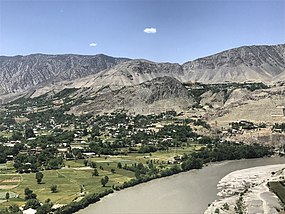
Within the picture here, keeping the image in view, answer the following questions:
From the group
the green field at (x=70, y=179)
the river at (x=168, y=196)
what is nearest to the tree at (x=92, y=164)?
the green field at (x=70, y=179)

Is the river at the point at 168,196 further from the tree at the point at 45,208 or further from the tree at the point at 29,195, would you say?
the tree at the point at 29,195

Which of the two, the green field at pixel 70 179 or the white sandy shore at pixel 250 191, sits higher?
the green field at pixel 70 179

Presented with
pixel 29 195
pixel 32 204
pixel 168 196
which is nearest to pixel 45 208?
pixel 32 204

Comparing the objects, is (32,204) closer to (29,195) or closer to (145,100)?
→ (29,195)

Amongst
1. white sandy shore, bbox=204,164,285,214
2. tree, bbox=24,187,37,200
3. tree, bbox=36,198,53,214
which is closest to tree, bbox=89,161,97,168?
tree, bbox=24,187,37,200

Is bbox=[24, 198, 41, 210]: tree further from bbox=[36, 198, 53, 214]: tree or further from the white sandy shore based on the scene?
the white sandy shore

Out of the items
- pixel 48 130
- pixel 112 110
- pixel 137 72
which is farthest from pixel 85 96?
pixel 48 130
